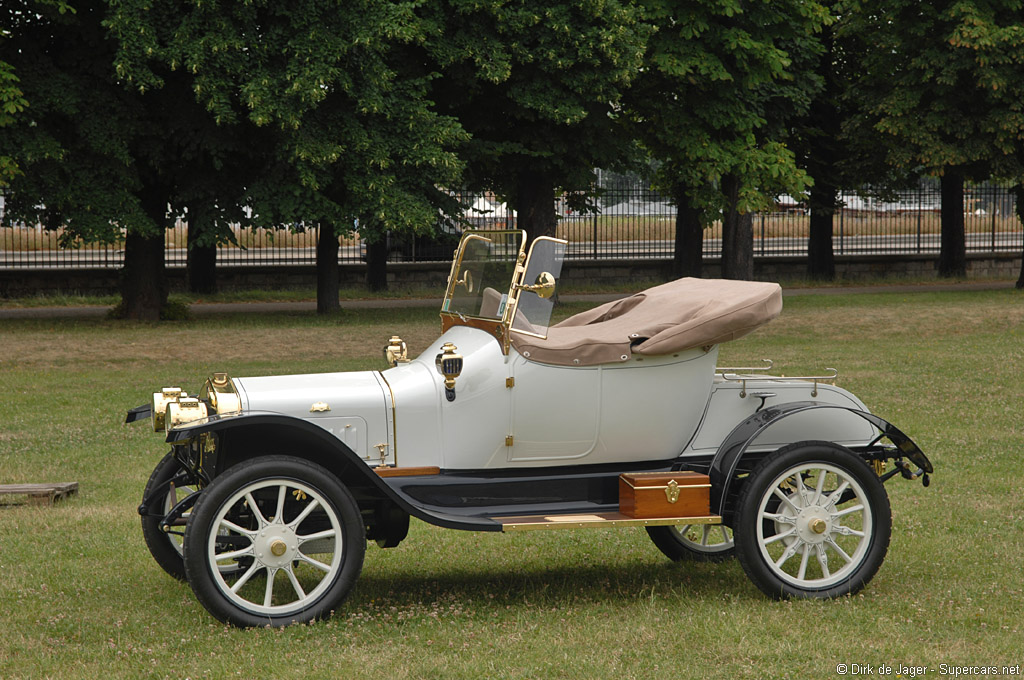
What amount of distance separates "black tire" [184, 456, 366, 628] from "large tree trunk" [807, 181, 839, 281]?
2955cm

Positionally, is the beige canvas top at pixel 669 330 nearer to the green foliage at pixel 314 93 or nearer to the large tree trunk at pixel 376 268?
the green foliage at pixel 314 93

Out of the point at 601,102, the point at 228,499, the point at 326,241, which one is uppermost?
the point at 601,102

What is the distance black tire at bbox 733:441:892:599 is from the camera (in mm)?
5887

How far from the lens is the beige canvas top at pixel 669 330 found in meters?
6.01

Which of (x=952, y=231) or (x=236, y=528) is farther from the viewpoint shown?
(x=952, y=231)

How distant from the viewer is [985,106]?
92.4 feet

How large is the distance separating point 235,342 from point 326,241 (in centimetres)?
529

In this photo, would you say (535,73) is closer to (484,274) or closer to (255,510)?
(484,274)

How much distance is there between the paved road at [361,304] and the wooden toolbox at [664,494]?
19456 millimetres

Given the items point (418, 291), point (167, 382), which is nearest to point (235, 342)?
point (167, 382)

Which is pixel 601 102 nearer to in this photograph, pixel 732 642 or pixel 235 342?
pixel 235 342

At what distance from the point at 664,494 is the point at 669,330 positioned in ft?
2.72

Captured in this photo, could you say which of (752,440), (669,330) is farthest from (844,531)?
→ (669,330)

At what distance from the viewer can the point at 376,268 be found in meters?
31.2
